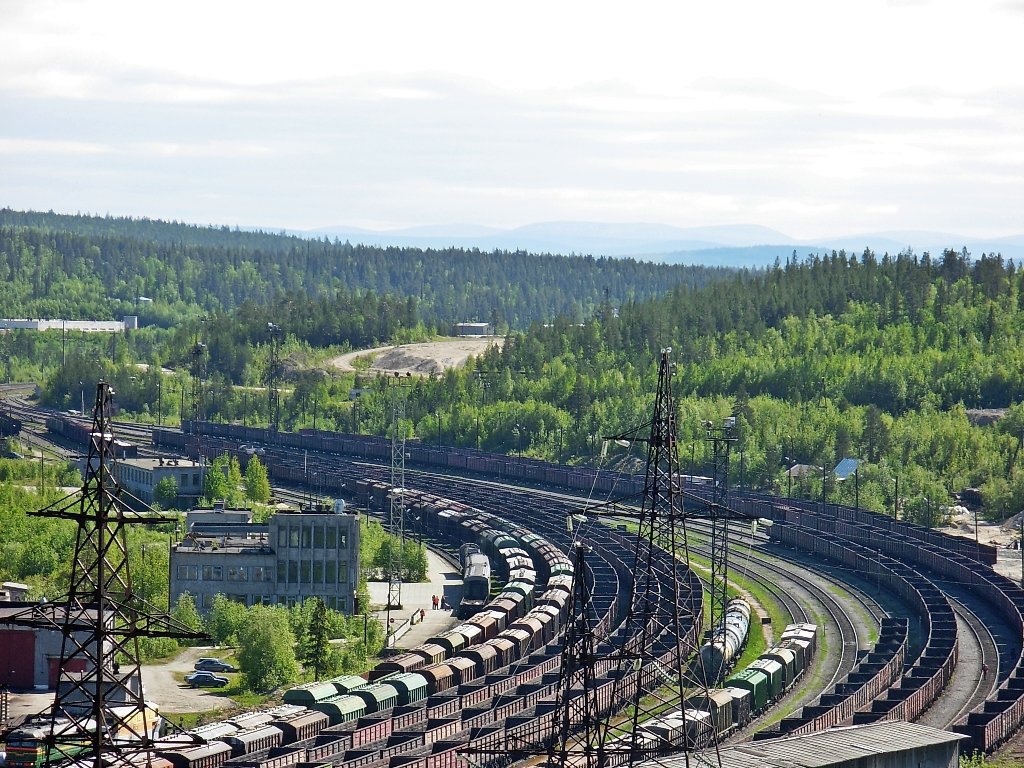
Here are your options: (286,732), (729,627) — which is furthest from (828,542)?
(286,732)

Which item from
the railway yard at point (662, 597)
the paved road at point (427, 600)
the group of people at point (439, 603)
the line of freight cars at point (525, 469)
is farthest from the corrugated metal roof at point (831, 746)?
the line of freight cars at point (525, 469)

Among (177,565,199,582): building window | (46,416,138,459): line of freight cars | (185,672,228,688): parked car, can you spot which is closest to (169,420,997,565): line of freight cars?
(46,416,138,459): line of freight cars

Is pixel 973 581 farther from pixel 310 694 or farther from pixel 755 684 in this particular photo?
pixel 310 694

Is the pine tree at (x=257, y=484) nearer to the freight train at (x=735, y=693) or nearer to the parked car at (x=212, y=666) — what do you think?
the parked car at (x=212, y=666)

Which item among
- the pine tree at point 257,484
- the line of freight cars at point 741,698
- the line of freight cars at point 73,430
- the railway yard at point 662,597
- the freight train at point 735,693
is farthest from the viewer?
the line of freight cars at point 73,430

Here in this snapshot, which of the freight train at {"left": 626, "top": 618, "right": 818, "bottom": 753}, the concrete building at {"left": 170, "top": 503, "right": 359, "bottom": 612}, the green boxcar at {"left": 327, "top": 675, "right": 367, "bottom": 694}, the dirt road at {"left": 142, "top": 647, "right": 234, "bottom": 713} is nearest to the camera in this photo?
the freight train at {"left": 626, "top": 618, "right": 818, "bottom": 753}

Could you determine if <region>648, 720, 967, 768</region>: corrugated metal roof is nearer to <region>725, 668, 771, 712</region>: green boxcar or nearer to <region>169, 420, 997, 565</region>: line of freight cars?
<region>725, 668, 771, 712</region>: green boxcar
